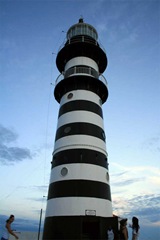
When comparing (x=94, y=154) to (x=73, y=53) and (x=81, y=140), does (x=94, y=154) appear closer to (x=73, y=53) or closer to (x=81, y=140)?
(x=81, y=140)

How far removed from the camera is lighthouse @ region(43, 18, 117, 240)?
1112 cm

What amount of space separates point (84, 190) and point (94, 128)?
14.1ft

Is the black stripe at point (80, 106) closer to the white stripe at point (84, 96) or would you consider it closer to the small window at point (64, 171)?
the white stripe at point (84, 96)

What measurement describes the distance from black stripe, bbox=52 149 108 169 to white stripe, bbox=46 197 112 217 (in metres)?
2.20

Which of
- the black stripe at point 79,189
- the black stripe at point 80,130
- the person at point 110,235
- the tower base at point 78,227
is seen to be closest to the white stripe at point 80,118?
the black stripe at point 80,130

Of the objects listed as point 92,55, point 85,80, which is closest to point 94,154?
point 85,80

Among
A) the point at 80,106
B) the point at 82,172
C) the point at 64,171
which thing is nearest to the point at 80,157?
the point at 82,172

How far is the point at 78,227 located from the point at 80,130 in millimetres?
5783

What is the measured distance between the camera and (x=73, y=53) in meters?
17.5

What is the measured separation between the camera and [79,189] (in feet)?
38.1

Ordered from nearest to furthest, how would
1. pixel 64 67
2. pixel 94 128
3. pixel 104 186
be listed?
pixel 104 186 → pixel 94 128 → pixel 64 67

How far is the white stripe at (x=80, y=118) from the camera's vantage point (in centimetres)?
1406

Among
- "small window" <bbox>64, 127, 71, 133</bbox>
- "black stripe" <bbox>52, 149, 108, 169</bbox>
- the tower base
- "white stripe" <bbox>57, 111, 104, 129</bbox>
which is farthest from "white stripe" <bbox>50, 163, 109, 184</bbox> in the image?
"white stripe" <bbox>57, 111, 104, 129</bbox>

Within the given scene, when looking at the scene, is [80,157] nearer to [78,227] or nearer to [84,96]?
[78,227]
